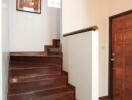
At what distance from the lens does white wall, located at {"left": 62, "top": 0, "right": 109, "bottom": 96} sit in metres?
3.37

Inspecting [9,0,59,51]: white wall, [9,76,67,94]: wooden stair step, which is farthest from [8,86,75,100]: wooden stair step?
[9,0,59,51]: white wall

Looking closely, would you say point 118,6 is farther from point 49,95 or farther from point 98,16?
point 49,95

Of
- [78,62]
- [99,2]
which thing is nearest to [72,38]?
[78,62]

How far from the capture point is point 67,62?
10.2 feet

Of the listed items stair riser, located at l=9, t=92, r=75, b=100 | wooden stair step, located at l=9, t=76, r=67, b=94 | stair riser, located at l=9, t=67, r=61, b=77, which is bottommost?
stair riser, located at l=9, t=92, r=75, b=100

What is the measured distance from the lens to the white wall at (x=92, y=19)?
11.1ft

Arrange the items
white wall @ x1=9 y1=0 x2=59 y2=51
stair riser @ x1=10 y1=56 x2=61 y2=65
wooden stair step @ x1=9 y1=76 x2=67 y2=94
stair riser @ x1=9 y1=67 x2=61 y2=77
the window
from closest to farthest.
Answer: wooden stair step @ x1=9 y1=76 x2=67 y2=94, stair riser @ x1=9 y1=67 x2=61 y2=77, stair riser @ x1=10 y1=56 x2=61 y2=65, white wall @ x1=9 y1=0 x2=59 y2=51, the window

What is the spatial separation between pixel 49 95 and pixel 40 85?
0.31 meters

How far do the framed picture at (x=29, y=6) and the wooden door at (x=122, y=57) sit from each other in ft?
7.10

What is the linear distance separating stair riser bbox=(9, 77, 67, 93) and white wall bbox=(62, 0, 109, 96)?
112 cm

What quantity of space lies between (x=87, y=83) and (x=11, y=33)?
2.60m

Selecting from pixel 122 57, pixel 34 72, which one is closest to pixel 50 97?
pixel 34 72

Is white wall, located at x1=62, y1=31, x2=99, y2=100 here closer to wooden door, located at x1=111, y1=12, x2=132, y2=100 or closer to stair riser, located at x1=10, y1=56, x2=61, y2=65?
stair riser, located at x1=10, y1=56, x2=61, y2=65

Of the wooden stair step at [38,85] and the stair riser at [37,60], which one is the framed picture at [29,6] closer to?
the stair riser at [37,60]
